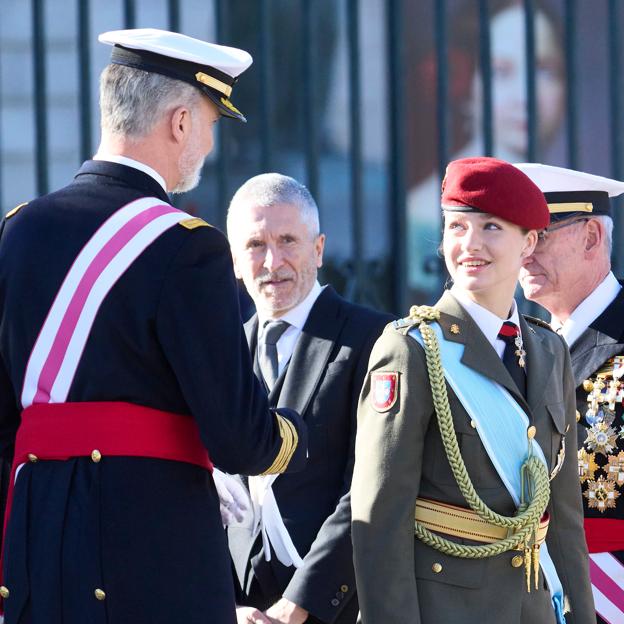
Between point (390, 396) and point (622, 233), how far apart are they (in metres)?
4.10

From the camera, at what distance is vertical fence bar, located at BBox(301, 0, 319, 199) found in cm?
600

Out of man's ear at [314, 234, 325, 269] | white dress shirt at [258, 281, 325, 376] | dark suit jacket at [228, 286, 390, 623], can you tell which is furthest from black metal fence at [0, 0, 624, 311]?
dark suit jacket at [228, 286, 390, 623]

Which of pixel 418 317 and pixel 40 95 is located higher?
pixel 40 95

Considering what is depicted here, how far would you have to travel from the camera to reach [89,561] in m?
2.18

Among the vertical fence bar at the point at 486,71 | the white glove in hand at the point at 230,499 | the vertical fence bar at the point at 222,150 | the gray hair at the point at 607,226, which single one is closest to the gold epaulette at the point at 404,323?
the white glove in hand at the point at 230,499

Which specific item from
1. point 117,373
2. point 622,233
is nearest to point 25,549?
point 117,373

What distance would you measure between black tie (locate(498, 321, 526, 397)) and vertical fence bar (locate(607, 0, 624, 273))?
12.2ft

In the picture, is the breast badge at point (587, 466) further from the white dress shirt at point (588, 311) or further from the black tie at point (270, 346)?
the black tie at point (270, 346)

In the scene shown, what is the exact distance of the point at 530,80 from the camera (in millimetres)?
6215

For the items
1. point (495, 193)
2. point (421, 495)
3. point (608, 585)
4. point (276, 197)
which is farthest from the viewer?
point (276, 197)

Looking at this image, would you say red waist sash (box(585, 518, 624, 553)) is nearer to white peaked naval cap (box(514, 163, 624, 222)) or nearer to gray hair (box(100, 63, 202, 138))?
white peaked naval cap (box(514, 163, 624, 222))

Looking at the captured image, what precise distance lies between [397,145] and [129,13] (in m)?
1.41

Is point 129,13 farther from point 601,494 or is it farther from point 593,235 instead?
point 601,494

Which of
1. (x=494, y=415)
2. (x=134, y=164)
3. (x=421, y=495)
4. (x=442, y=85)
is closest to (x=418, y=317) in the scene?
(x=494, y=415)
